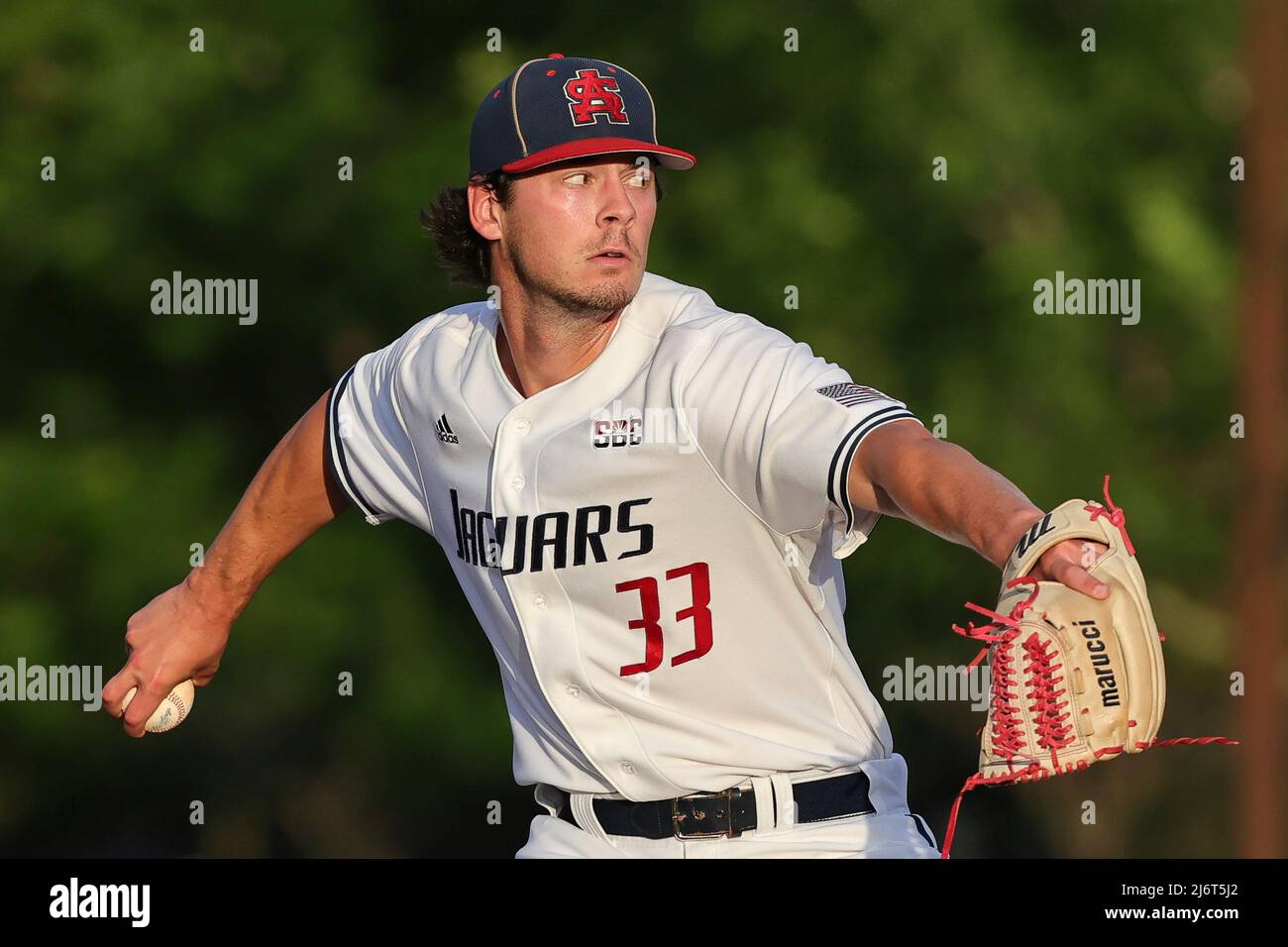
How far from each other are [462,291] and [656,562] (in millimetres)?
6766

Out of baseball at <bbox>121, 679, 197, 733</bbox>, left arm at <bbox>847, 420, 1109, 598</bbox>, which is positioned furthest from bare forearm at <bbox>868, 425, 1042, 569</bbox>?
baseball at <bbox>121, 679, 197, 733</bbox>

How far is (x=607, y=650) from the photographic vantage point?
478 cm

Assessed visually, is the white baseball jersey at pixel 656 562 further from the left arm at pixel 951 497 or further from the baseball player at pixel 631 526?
the left arm at pixel 951 497

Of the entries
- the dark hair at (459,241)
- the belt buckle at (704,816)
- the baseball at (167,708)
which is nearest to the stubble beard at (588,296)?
the dark hair at (459,241)

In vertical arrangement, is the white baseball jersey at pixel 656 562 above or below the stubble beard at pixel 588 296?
below

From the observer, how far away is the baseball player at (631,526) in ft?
14.9

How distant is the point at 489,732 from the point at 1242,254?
17.4 feet

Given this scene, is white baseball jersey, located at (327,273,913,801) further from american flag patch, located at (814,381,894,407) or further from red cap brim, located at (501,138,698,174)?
red cap brim, located at (501,138,698,174)

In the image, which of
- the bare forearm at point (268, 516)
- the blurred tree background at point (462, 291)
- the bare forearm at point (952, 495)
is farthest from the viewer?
the blurred tree background at point (462, 291)

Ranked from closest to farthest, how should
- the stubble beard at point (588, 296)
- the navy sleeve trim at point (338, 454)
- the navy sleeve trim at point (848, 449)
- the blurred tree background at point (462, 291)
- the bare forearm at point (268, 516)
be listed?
the navy sleeve trim at point (848, 449) < the stubble beard at point (588, 296) < the navy sleeve trim at point (338, 454) < the bare forearm at point (268, 516) < the blurred tree background at point (462, 291)

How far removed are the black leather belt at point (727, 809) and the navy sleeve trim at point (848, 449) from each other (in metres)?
1.01

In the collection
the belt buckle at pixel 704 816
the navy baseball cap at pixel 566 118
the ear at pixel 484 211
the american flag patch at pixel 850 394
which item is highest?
the navy baseball cap at pixel 566 118

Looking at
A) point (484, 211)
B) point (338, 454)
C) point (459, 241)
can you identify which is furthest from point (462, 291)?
point (484, 211)

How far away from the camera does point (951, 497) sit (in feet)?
12.7
